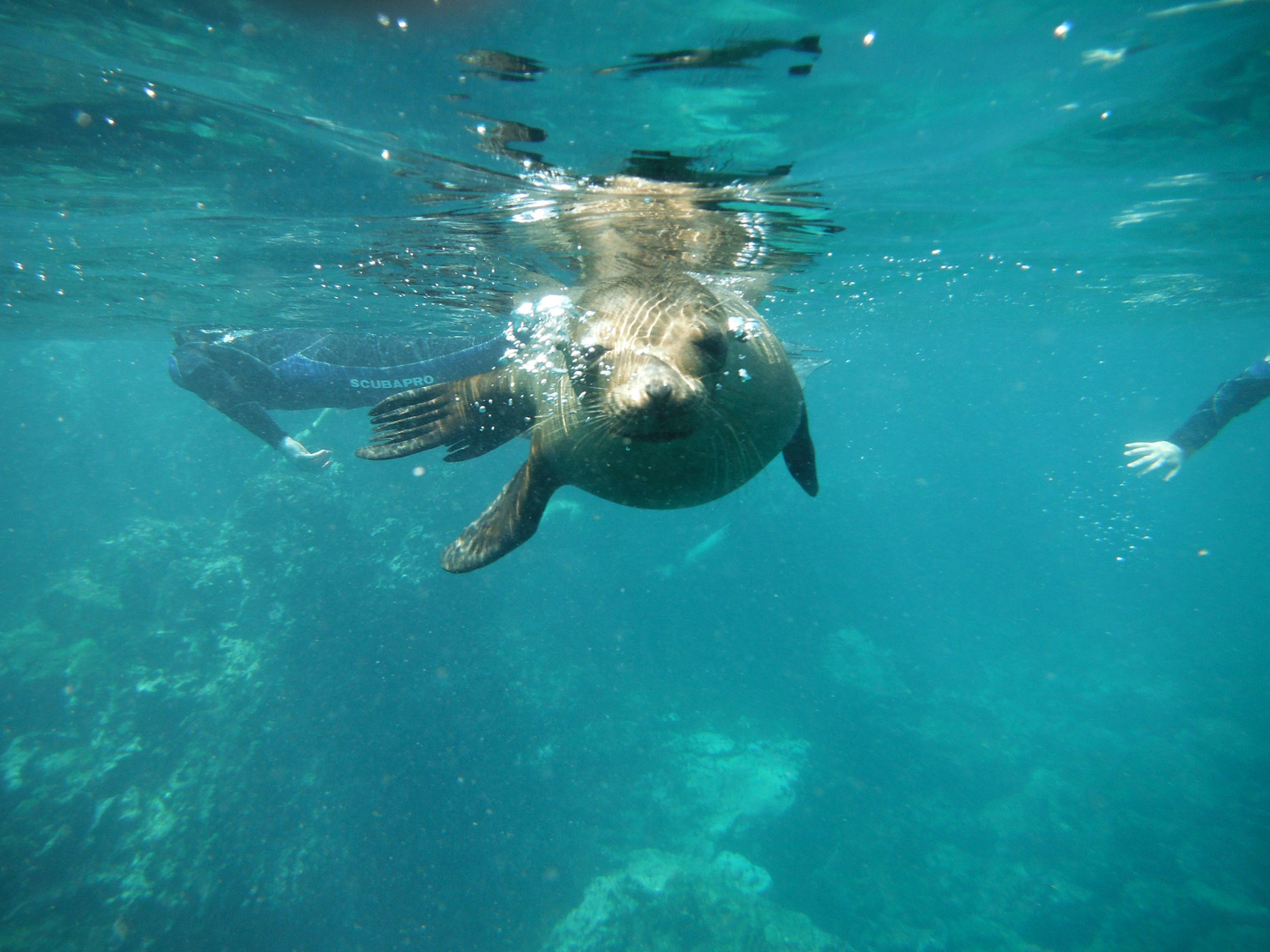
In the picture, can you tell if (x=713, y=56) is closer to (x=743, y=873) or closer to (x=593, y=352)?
(x=593, y=352)

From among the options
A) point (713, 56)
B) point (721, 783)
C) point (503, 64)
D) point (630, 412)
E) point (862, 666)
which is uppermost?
point (713, 56)

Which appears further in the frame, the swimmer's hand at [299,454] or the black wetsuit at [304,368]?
the swimmer's hand at [299,454]

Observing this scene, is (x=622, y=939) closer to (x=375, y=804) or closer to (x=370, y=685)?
(x=375, y=804)

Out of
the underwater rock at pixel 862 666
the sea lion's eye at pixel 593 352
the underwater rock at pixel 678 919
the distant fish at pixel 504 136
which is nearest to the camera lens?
the sea lion's eye at pixel 593 352

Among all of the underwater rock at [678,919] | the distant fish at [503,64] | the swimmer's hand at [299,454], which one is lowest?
the underwater rock at [678,919]

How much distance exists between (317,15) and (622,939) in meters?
13.9

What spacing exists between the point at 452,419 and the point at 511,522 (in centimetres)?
94

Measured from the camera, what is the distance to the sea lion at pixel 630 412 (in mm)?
2338

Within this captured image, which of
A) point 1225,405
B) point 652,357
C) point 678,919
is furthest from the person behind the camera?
point 678,919

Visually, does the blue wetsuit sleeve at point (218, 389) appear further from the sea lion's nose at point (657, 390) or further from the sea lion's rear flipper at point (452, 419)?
the sea lion's nose at point (657, 390)

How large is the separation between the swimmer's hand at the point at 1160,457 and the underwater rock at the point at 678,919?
10501 mm

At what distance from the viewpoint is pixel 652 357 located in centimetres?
225

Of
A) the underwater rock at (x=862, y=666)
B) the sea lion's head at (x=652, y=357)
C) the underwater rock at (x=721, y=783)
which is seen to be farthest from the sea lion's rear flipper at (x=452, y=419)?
the underwater rock at (x=862, y=666)

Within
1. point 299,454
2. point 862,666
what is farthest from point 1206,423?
point 299,454
